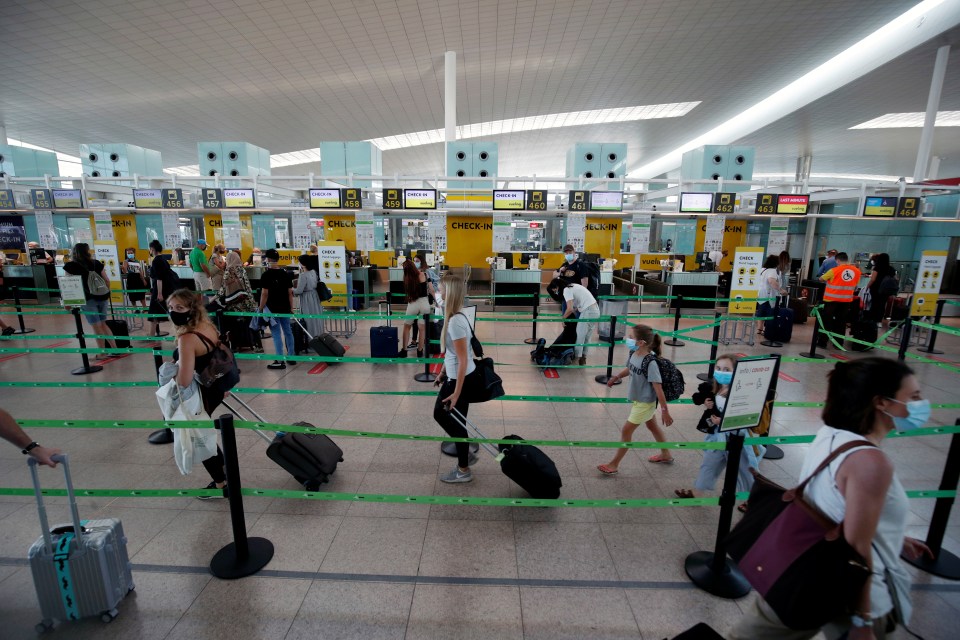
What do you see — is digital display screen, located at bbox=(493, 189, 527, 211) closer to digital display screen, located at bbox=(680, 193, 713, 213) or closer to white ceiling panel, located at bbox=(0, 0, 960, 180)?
digital display screen, located at bbox=(680, 193, 713, 213)

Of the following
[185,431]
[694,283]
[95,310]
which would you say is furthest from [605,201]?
[95,310]

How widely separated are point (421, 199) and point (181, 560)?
972 cm

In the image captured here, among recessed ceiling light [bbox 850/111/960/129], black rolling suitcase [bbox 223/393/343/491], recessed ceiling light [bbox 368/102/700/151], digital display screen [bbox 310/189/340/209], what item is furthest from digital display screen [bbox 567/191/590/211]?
recessed ceiling light [bbox 850/111/960/129]

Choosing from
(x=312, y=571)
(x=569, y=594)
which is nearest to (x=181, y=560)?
(x=312, y=571)

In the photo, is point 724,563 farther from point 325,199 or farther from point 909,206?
point 909,206

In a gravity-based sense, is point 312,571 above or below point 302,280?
below

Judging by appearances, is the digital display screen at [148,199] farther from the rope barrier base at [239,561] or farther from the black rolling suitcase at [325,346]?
the rope barrier base at [239,561]

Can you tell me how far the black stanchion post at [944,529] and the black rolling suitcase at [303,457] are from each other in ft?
15.1

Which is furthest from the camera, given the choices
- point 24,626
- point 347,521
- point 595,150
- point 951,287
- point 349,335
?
point 951,287

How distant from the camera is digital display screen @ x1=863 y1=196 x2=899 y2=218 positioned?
1173cm

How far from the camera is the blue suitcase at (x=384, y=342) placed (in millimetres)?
8016

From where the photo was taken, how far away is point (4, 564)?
3111mm

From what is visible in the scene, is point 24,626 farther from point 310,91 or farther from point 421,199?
point 310,91

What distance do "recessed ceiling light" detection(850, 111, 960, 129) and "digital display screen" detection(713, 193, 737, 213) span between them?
14.8 metres
